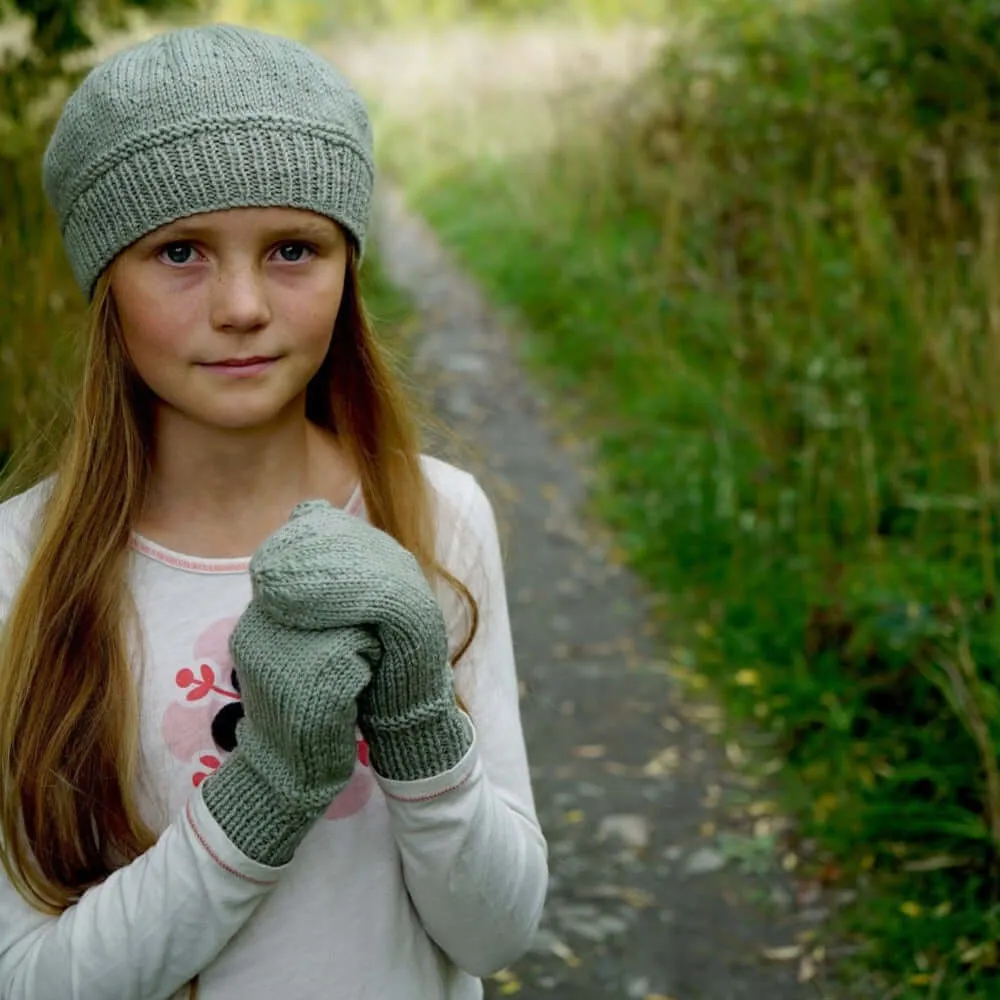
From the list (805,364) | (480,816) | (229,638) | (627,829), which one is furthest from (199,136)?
(805,364)

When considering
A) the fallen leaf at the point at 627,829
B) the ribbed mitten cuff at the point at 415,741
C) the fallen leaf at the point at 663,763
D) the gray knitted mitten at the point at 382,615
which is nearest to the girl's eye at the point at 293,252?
the gray knitted mitten at the point at 382,615

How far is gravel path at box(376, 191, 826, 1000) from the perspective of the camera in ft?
9.53

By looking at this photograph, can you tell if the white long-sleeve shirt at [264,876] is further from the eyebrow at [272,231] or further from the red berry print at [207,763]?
the eyebrow at [272,231]

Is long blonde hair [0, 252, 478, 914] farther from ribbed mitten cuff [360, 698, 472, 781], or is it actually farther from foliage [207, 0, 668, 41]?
foliage [207, 0, 668, 41]

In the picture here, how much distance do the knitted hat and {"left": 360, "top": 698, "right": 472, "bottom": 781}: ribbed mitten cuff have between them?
538 mm

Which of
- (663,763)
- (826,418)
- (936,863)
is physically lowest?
(663,763)

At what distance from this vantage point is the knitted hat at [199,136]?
147 centimetres

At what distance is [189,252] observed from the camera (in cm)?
151

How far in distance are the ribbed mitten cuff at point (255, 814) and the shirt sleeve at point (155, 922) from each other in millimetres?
11

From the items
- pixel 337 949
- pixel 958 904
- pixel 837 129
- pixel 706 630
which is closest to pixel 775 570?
pixel 706 630

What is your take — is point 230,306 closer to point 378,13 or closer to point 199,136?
point 199,136

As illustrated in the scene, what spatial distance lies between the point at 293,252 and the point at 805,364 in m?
3.03

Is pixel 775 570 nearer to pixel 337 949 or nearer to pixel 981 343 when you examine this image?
pixel 981 343

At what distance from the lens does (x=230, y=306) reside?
1.47 meters
